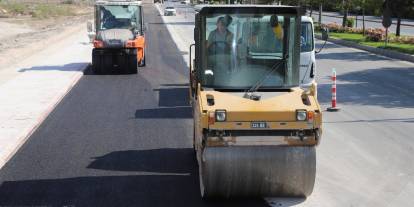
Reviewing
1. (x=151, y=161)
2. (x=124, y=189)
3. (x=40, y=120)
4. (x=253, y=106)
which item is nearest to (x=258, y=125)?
(x=253, y=106)

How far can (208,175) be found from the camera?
9578 millimetres

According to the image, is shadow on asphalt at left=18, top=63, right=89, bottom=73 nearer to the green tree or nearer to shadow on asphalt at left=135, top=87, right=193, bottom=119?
shadow on asphalt at left=135, top=87, right=193, bottom=119

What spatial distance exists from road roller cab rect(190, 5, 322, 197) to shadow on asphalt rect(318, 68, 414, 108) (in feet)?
31.0

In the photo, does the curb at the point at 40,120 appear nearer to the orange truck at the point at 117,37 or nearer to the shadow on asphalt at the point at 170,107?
the orange truck at the point at 117,37

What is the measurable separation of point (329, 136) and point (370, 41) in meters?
29.6

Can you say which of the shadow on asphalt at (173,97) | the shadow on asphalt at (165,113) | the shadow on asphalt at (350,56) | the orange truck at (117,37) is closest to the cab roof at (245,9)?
the shadow on asphalt at (165,113)

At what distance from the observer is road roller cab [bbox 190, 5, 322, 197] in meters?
9.46

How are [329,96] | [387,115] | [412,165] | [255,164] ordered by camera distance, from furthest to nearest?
[329,96] < [387,115] < [412,165] < [255,164]

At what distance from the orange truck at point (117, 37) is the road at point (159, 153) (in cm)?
496

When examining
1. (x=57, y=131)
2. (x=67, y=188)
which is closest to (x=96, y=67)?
(x=57, y=131)

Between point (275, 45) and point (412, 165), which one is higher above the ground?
point (275, 45)

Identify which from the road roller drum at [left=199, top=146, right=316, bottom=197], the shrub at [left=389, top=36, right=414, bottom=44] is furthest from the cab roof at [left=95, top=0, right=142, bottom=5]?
the road roller drum at [left=199, top=146, right=316, bottom=197]

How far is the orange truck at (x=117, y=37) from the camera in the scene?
2933cm

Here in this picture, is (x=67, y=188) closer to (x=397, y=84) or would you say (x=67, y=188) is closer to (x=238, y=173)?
(x=238, y=173)
